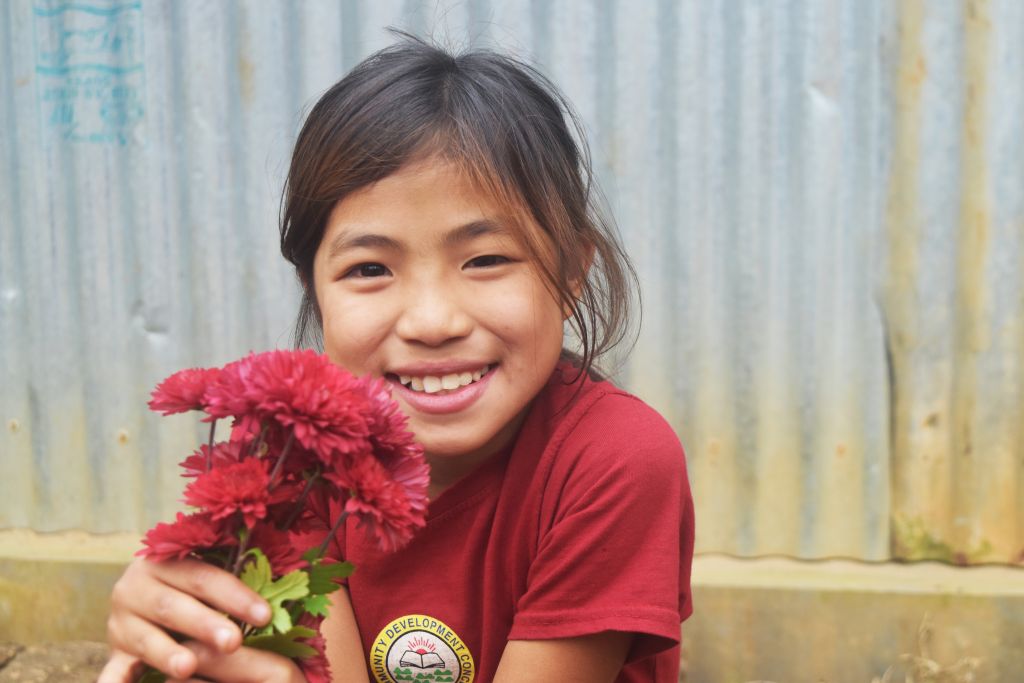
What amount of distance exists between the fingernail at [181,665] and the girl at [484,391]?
0.56 meters

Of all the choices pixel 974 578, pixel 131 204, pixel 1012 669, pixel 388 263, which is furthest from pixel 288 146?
pixel 1012 669

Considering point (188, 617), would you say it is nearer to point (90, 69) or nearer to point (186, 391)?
point (186, 391)

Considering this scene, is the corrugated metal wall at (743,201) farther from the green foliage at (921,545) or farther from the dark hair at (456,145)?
the dark hair at (456,145)

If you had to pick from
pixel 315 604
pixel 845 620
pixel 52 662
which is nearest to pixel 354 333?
pixel 315 604

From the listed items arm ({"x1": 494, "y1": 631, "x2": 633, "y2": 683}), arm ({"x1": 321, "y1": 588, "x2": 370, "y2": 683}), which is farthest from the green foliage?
arm ({"x1": 321, "y1": 588, "x2": 370, "y2": 683})

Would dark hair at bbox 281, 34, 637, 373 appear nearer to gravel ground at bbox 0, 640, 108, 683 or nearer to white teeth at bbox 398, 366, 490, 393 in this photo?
white teeth at bbox 398, 366, 490, 393

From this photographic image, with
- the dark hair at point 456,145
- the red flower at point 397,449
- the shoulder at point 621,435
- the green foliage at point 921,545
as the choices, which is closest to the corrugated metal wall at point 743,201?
the green foliage at point 921,545

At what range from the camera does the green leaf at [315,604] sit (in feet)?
3.49

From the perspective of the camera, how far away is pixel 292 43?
290 centimetres

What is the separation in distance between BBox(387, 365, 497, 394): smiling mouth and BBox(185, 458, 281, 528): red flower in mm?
530

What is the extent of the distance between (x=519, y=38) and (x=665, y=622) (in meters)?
1.83

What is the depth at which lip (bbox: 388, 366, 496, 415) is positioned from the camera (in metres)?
1.50

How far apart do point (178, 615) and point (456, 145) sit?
782 mm

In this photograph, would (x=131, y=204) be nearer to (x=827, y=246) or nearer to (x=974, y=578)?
(x=827, y=246)
